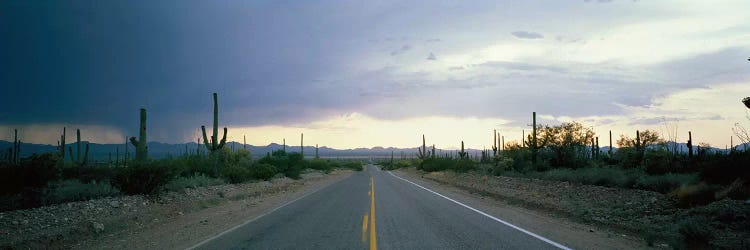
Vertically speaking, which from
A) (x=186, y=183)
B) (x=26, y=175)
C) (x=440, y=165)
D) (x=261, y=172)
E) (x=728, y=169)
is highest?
(x=728, y=169)

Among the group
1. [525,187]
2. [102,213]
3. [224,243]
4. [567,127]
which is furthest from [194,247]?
[567,127]

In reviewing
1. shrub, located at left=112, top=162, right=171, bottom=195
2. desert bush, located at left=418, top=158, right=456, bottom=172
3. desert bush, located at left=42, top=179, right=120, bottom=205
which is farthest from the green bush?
desert bush, located at left=418, top=158, right=456, bottom=172

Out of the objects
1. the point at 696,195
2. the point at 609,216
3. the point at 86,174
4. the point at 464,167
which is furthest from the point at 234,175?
the point at 464,167

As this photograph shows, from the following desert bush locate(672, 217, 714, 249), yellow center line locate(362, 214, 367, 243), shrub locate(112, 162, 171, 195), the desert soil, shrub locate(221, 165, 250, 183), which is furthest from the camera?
shrub locate(221, 165, 250, 183)

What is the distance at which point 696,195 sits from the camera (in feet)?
43.0

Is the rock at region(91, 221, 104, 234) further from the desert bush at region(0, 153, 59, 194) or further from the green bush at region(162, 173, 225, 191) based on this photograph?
the green bush at region(162, 173, 225, 191)

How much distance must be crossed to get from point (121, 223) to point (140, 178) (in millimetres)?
4906

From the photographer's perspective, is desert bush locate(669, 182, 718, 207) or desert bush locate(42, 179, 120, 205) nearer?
desert bush locate(669, 182, 718, 207)

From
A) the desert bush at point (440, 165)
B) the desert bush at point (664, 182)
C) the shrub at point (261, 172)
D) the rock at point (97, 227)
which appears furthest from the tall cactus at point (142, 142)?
the desert bush at point (440, 165)

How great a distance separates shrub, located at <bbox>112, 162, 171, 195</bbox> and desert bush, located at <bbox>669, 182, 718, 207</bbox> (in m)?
17.7

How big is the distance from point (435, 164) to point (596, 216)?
141 ft

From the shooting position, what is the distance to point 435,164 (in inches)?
2217

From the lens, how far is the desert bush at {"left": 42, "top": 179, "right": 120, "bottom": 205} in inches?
552

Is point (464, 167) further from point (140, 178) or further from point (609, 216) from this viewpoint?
point (140, 178)
